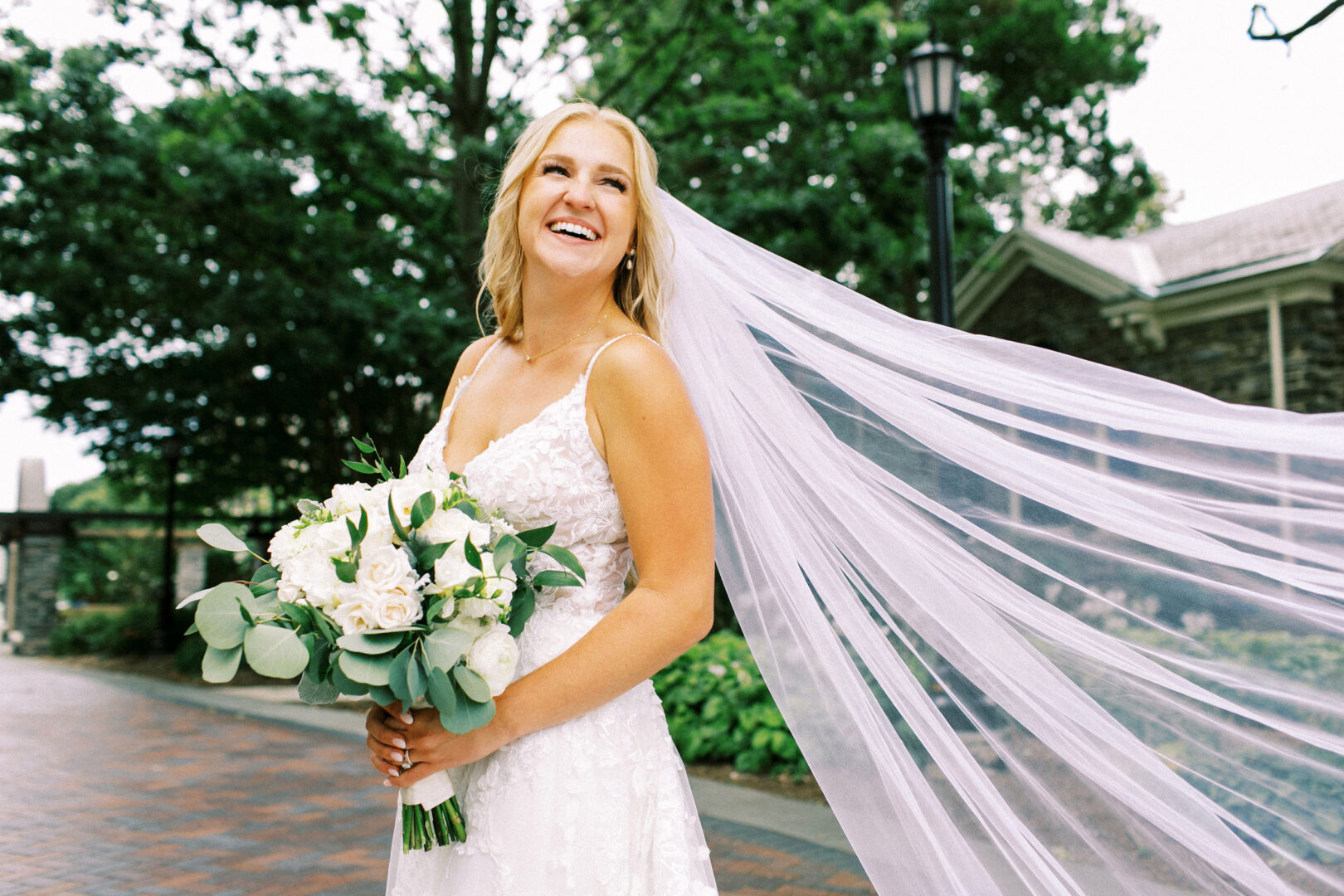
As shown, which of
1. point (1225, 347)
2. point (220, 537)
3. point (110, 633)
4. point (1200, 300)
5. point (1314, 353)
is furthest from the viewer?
point (110, 633)

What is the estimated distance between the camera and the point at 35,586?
65.0 ft

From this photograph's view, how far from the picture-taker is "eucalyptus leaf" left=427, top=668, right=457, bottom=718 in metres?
1.46

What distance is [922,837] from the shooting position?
5.77ft

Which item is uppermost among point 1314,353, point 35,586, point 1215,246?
point 1215,246

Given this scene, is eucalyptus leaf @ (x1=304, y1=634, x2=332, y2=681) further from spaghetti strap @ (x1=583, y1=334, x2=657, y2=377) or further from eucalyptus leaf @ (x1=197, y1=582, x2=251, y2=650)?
spaghetti strap @ (x1=583, y1=334, x2=657, y2=377)

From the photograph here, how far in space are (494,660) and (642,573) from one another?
296 millimetres

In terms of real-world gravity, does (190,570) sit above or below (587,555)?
below

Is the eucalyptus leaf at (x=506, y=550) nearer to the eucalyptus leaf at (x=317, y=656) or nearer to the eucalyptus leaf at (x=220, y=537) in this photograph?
the eucalyptus leaf at (x=317, y=656)

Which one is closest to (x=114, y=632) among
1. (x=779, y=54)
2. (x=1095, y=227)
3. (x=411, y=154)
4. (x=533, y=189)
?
(x=411, y=154)

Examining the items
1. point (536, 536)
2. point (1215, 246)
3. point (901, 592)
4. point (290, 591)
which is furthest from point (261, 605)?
point (1215, 246)

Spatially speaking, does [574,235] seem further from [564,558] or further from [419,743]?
[419,743]

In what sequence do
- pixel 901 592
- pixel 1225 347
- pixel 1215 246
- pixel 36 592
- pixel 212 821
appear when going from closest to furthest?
pixel 901 592 < pixel 212 821 < pixel 1225 347 < pixel 1215 246 < pixel 36 592

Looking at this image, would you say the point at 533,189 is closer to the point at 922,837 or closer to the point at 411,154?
the point at 922,837

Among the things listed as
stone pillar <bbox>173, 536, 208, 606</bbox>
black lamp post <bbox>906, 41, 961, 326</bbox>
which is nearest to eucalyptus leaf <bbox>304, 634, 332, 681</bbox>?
black lamp post <bbox>906, 41, 961, 326</bbox>
